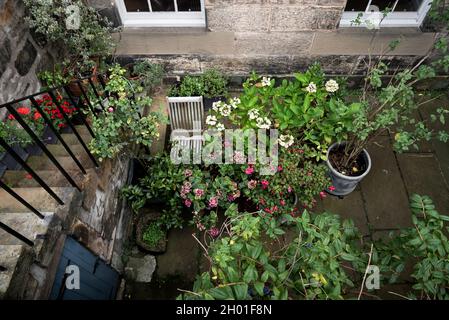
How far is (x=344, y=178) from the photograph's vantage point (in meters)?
3.43

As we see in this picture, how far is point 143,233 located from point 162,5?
2876mm

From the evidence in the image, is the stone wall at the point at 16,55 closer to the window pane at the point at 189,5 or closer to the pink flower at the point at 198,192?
the window pane at the point at 189,5

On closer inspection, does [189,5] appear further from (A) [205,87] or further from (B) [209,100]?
(B) [209,100]

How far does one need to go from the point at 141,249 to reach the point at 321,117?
2465 millimetres

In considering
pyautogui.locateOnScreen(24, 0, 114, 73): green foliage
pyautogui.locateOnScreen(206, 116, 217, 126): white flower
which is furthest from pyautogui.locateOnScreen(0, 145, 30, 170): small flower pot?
pyautogui.locateOnScreen(206, 116, 217, 126): white flower

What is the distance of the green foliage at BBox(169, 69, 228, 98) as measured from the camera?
3955 millimetres

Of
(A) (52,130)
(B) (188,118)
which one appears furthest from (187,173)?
(A) (52,130)

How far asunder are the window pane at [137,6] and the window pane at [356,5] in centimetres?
259

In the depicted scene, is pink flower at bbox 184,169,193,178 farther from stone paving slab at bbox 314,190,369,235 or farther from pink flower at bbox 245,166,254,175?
stone paving slab at bbox 314,190,369,235

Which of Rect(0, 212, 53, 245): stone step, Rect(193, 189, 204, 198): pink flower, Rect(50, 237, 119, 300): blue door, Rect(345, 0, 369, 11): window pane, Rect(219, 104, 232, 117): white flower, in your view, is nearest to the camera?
Rect(0, 212, 53, 245): stone step

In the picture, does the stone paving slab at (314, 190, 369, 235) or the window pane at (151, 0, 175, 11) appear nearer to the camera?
the stone paving slab at (314, 190, 369, 235)

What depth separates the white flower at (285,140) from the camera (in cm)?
309

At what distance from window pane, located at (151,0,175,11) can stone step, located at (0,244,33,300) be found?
3.28 metres

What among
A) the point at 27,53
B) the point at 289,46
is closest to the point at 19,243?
the point at 27,53
